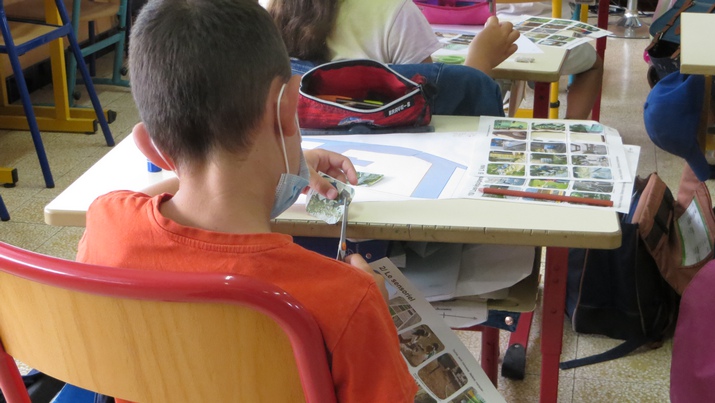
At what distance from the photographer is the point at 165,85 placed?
84cm

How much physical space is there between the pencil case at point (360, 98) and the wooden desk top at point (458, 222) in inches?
12.2

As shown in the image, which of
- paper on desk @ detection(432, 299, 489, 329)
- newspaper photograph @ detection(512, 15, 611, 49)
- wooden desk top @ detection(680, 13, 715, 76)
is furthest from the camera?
newspaper photograph @ detection(512, 15, 611, 49)

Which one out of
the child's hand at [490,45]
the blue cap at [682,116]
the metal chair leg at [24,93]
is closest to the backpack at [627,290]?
the blue cap at [682,116]

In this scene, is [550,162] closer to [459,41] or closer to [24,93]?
[459,41]

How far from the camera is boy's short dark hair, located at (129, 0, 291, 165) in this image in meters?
0.83

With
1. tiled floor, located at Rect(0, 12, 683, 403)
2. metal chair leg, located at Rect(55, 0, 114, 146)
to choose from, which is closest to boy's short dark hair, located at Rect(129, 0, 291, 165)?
tiled floor, located at Rect(0, 12, 683, 403)

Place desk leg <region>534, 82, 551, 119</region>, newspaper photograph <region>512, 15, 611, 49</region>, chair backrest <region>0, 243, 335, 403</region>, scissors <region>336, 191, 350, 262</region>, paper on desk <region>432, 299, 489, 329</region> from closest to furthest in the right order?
chair backrest <region>0, 243, 335, 403</region> → scissors <region>336, 191, 350, 262</region> → paper on desk <region>432, 299, 489, 329</region> → newspaper photograph <region>512, 15, 611, 49</region> → desk leg <region>534, 82, 551, 119</region>

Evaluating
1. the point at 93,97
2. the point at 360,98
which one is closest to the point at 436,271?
the point at 360,98

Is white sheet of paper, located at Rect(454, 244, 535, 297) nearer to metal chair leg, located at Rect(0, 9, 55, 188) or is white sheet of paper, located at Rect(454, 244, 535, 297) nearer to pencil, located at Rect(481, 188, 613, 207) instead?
pencil, located at Rect(481, 188, 613, 207)

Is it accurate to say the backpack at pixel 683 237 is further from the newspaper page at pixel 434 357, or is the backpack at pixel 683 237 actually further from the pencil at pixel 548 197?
the newspaper page at pixel 434 357

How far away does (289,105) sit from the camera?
899 millimetres

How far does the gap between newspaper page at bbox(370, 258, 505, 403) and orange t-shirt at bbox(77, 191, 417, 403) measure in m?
0.27

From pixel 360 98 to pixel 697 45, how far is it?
2.51 ft

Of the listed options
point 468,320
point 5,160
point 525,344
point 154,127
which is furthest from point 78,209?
point 5,160
